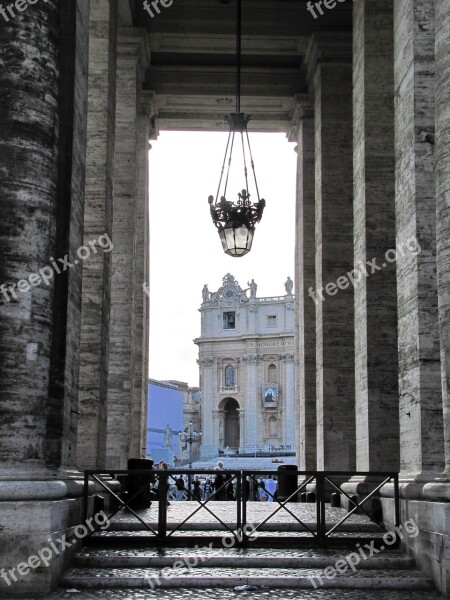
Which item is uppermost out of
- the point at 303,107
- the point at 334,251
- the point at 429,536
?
the point at 303,107

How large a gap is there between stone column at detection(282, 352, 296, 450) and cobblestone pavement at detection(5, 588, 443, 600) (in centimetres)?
7484

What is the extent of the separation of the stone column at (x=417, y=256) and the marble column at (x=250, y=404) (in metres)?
74.2

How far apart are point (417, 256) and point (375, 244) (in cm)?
294

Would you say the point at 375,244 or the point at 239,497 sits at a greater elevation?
the point at 375,244

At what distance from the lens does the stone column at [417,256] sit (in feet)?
28.1

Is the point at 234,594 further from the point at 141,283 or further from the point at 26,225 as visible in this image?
the point at 141,283

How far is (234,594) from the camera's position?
7.04m

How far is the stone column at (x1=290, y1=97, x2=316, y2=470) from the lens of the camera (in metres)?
18.0

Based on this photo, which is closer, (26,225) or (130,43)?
(26,225)

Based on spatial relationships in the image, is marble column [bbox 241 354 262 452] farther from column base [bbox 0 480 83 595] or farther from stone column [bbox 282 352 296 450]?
column base [bbox 0 480 83 595]

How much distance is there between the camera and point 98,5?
1284 cm

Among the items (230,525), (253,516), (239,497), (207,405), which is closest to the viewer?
(239,497)

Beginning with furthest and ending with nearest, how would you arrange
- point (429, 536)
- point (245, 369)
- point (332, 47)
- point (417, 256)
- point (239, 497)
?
point (245, 369), point (332, 47), point (239, 497), point (417, 256), point (429, 536)

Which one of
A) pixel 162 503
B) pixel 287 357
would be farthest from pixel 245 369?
pixel 162 503
